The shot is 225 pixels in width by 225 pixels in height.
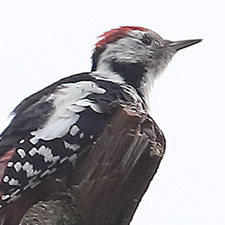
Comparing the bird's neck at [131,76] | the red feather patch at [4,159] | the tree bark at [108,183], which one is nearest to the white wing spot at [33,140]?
the red feather patch at [4,159]

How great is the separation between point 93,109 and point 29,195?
0.49 meters

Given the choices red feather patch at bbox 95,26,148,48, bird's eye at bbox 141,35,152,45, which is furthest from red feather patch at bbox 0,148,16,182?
bird's eye at bbox 141,35,152,45

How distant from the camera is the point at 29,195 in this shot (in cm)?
259

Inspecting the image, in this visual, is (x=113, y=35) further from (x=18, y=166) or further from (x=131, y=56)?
(x=18, y=166)

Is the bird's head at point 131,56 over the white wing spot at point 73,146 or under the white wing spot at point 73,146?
over

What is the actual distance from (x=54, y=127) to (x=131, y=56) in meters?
1.26

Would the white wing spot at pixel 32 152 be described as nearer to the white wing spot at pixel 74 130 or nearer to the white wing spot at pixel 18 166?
the white wing spot at pixel 18 166

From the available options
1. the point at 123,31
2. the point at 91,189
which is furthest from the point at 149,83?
the point at 91,189

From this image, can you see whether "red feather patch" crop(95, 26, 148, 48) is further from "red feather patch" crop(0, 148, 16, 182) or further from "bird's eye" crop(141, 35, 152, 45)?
"red feather patch" crop(0, 148, 16, 182)

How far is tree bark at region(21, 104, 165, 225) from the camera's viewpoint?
7.90 ft

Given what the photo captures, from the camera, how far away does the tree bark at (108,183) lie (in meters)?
2.41

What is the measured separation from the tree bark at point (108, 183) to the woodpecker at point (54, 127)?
113mm

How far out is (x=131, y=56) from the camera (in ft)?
12.8

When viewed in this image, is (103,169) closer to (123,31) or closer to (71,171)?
(71,171)
